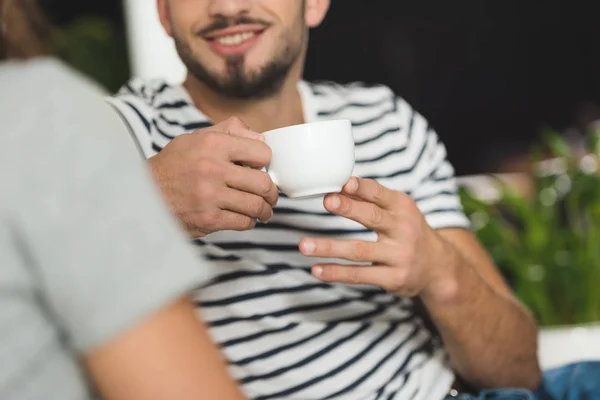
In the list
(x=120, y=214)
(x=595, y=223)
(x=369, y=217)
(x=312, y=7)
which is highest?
(x=312, y=7)

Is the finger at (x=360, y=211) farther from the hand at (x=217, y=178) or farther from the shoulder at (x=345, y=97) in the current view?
the shoulder at (x=345, y=97)

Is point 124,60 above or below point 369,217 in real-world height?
above

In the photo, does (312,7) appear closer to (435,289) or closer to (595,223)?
(435,289)

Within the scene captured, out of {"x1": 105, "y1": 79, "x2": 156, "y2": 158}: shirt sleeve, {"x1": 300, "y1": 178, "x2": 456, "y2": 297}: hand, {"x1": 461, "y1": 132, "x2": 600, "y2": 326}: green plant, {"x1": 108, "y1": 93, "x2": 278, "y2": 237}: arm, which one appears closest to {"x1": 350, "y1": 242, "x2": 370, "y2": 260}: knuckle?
{"x1": 300, "y1": 178, "x2": 456, "y2": 297}: hand

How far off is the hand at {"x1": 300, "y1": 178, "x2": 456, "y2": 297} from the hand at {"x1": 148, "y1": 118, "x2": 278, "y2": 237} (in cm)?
7

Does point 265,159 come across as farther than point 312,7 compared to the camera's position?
No

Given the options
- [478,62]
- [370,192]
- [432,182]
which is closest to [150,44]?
[432,182]

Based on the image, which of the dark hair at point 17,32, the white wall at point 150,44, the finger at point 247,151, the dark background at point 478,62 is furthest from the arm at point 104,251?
the dark background at point 478,62

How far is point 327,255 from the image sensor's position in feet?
2.57

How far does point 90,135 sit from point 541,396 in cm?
96

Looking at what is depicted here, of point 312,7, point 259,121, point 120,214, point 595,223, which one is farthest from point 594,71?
point 120,214

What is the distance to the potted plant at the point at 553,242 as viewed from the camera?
1.57m

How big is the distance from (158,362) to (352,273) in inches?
16.1

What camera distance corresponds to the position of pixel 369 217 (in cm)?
82
